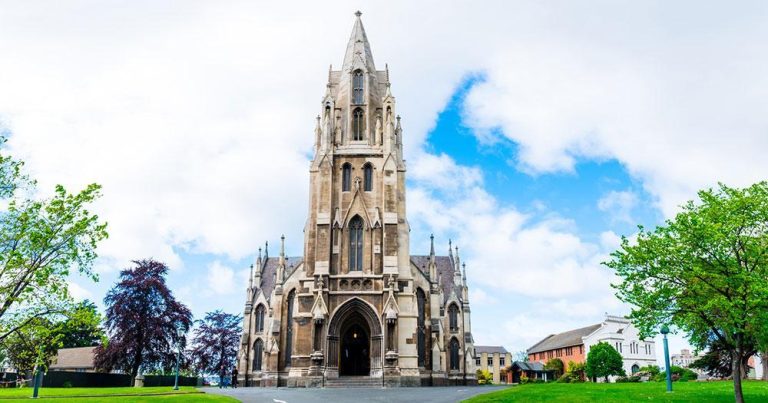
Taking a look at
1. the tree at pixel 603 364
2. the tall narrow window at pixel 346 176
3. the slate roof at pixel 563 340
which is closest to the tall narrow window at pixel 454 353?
the tall narrow window at pixel 346 176

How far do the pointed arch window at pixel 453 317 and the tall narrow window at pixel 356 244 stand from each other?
14989 mm

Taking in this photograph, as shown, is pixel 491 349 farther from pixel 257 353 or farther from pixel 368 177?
pixel 368 177

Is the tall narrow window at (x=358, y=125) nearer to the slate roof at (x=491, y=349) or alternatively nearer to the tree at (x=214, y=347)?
the tree at (x=214, y=347)

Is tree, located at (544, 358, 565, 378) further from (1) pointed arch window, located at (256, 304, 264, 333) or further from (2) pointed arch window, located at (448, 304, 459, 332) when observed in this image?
(1) pointed arch window, located at (256, 304, 264, 333)

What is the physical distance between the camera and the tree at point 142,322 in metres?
48.8

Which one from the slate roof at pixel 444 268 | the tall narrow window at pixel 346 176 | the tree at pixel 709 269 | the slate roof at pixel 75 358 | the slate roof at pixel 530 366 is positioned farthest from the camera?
the slate roof at pixel 530 366

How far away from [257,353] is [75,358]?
3833 centimetres

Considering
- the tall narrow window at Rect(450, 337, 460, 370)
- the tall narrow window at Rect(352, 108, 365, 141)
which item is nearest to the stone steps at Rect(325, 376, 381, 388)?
the tall narrow window at Rect(450, 337, 460, 370)

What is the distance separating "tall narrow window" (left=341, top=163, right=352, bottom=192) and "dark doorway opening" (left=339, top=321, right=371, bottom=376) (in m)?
10.3

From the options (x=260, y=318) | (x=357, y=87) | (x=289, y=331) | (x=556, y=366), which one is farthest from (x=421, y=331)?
(x=556, y=366)

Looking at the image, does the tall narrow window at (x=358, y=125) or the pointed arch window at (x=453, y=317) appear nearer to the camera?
the tall narrow window at (x=358, y=125)

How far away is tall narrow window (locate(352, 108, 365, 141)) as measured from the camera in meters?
46.4

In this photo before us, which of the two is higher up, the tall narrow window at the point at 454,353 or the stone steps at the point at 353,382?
the tall narrow window at the point at 454,353

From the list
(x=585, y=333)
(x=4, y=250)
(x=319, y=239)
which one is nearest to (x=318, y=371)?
(x=319, y=239)
